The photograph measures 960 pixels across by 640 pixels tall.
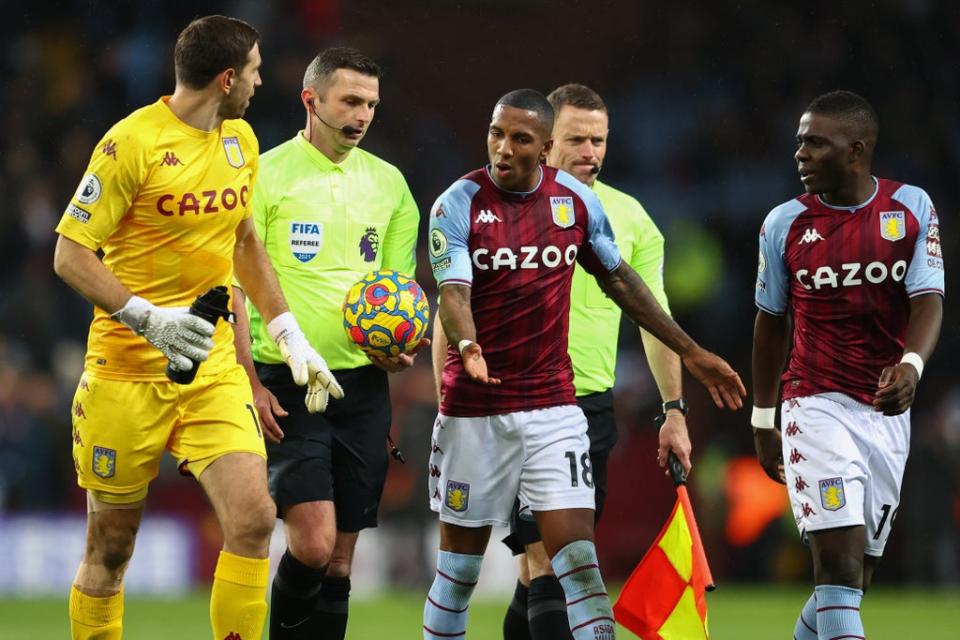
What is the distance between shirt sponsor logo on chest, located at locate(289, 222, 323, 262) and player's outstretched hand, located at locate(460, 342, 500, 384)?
1.21 meters

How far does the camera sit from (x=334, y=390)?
20.2ft

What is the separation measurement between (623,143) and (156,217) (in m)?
11.3

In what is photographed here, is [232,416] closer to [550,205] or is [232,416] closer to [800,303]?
[550,205]

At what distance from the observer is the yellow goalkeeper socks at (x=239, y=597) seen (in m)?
5.93

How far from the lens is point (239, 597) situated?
5957 millimetres

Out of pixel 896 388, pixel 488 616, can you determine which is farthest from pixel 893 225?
pixel 488 616

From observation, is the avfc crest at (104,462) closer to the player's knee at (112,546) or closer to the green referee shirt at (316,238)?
the player's knee at (112,546)

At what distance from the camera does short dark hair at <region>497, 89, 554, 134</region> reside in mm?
6348

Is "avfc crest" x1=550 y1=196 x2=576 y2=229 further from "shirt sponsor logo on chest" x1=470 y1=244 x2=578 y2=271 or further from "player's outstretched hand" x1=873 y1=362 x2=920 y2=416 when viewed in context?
"player's outstretched hand" x1=873 y1=362 x2=920 y2=416

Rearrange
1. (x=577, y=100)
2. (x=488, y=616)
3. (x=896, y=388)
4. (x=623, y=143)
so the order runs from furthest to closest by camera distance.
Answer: (x=623, y=143), (x=488, y=616), (x=577, y=100), (x=896, y=388)

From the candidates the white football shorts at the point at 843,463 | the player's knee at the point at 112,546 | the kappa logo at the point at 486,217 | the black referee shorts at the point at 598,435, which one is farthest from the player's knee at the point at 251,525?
the white football shorts at the point at 843,463

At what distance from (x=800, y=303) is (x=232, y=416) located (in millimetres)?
2359

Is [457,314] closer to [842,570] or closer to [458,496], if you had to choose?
[458,496]

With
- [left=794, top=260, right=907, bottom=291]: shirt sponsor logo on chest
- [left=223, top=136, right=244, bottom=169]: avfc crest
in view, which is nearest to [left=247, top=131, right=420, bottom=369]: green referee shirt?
[left=223, top=136, right=244, bottom=169]: avfc crest
